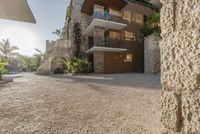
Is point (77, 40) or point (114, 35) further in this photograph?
point (77, 40)

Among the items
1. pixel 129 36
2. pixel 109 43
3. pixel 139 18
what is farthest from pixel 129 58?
pixel 139 18

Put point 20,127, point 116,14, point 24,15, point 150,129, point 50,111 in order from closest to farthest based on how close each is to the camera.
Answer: point 24,15, point 150,129, point 20,127, point 50,111, point 116,14

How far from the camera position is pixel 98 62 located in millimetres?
17938

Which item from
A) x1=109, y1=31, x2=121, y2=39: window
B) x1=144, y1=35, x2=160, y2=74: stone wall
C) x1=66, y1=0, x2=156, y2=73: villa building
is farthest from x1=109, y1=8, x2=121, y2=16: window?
x1=144, y1=35, x2=160, y2=74: stone wall

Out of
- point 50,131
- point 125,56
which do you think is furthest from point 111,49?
point 50,131

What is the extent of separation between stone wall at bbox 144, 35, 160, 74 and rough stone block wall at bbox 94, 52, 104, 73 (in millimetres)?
4879

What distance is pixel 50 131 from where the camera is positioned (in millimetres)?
2287

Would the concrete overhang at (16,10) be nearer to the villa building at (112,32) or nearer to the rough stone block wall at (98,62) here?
the villa building at (112,32)

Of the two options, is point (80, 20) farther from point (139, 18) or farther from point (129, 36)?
point (139, 18)

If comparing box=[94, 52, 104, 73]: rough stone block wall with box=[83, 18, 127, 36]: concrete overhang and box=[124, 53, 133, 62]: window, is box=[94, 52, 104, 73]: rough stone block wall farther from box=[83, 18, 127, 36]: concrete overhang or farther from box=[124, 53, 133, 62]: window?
box=[124, 53, 133, 62]: window

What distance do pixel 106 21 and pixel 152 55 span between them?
6054 mm

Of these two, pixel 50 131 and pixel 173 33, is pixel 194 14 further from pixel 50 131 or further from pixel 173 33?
pixel 50 131

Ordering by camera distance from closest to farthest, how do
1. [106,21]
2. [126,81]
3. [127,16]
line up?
[126,81], [106,21], [127,16]

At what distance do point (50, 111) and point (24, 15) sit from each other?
2332 millimetres
